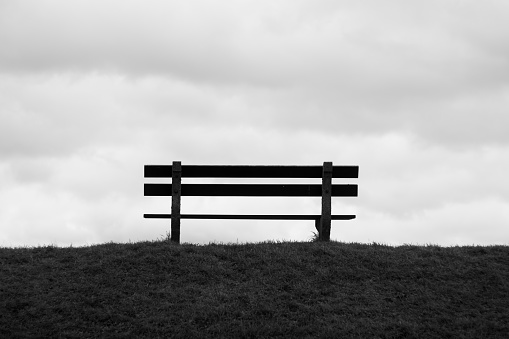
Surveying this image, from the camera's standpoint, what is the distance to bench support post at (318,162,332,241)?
16.9m

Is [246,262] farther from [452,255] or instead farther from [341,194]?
[452,255]

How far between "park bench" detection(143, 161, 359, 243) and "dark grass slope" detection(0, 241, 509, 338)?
2.84 feet

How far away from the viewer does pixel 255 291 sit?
1369 cm

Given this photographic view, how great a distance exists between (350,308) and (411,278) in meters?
2.15

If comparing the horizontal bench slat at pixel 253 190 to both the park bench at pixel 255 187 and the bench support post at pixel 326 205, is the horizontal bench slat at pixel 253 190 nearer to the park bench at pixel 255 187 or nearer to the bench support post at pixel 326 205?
the park bench at pixel 255 187

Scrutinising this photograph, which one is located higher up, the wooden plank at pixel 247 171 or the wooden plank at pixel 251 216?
the wooden plank at pixel 247 171

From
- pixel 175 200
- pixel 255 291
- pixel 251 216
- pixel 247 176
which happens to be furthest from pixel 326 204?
pixel 255 291

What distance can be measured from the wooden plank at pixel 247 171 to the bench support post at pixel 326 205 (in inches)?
6.6

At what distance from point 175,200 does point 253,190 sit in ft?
Answer: 6.31

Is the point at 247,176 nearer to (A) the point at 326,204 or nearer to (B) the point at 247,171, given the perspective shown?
(B) the point at 247,171

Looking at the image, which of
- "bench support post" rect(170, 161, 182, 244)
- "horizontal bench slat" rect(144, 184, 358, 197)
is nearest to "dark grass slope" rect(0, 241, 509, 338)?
"bench support post" rect(170, 161, 182, 244)

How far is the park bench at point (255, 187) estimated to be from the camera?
1666cm

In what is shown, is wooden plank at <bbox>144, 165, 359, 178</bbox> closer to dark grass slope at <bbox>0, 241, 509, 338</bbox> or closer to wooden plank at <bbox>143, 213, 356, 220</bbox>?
wooden plank at <bbox>143, 213, 356, 220</bbox>

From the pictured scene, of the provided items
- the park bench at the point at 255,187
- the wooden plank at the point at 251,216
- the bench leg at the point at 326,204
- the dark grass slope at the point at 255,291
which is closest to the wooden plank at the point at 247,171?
the park bench at the point at 255,187
